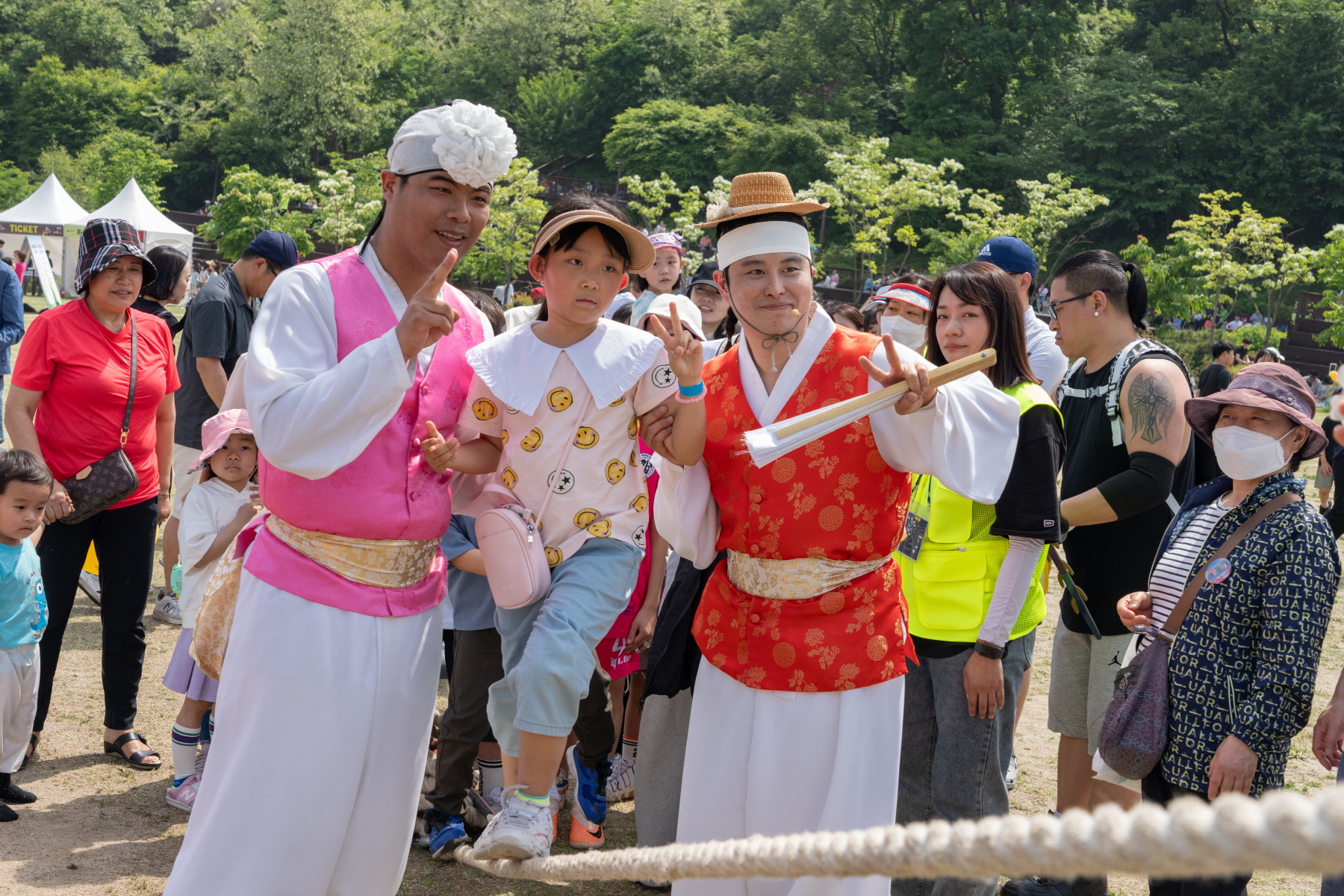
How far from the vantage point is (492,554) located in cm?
260

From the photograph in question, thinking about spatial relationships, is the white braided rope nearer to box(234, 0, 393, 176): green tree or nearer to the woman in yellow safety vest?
the woman in yellow safety vest

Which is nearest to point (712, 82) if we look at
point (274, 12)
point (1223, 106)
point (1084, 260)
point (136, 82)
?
point (1223, 106)

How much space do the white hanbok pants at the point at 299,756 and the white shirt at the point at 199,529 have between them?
7.47ft

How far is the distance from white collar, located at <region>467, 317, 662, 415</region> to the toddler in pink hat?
195 centimetres

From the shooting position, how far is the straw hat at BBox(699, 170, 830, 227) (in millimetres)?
2686

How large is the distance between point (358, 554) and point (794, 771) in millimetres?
1190

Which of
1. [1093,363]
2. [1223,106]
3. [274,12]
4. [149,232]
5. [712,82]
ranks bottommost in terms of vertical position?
[1093,363]

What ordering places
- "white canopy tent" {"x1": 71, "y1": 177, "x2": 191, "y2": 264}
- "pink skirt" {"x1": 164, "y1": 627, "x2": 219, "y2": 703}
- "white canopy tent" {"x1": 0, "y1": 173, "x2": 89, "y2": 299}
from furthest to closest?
"white canopy tent" {"x1": 0, "y1": 173, "x2": 89, "y2": 299}, "white canopy tent" {"x1": 71, "y1": 177, "x2": 191, "y2": 264}, "pink skirt" {"x1": 164, "y1": 627, "x2": 219, "y2": 703}

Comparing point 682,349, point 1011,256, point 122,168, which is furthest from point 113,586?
point 122,168

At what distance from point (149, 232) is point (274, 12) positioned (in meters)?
39.9

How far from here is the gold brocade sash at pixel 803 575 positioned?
2639mm

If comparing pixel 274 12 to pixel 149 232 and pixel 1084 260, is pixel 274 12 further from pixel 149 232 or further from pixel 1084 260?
pixel 1084 260

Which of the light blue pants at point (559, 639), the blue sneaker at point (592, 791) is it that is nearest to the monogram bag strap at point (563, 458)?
the light blue pants at point (559, 639)

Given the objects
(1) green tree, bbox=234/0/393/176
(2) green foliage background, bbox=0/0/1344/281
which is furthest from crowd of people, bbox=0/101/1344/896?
(1) green tree, bbox=234/0/393/176
